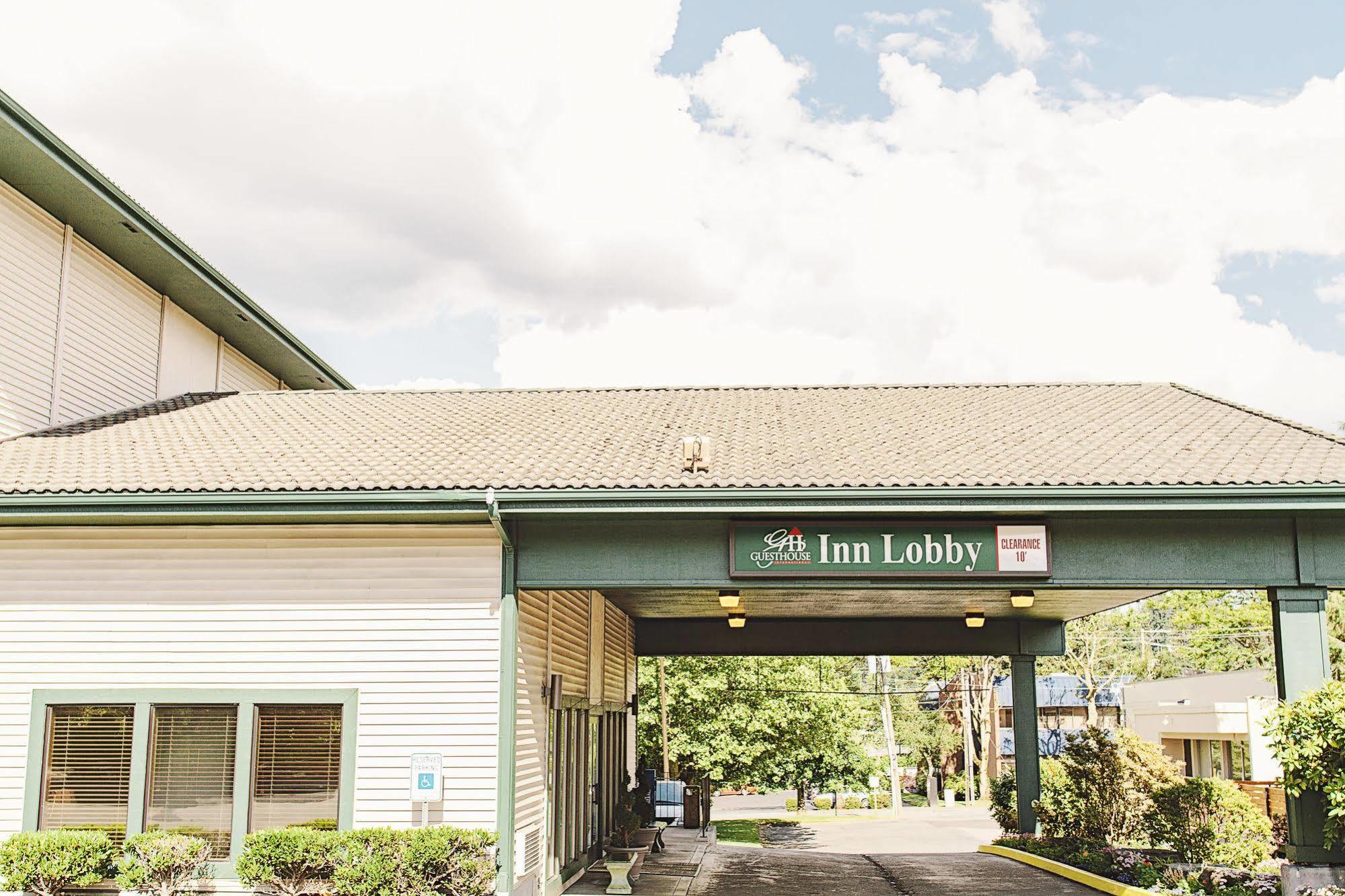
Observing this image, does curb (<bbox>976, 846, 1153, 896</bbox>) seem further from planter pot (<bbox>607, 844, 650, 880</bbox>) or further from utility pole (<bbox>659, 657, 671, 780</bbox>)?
utility pole (<bbox>659, 657, 671, 780</bbox>)

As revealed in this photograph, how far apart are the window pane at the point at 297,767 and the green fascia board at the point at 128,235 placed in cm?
705

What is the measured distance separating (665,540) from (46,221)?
957cm

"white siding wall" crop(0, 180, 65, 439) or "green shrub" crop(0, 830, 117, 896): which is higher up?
"white siding wall" crop(0, 180, 65, 439)

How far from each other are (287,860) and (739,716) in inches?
916

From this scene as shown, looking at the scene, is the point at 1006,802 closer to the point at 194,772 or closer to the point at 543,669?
the point at 543,669

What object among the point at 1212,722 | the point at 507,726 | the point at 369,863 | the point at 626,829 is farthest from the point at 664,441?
the point at 1212,722

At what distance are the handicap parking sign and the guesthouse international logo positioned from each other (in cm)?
366

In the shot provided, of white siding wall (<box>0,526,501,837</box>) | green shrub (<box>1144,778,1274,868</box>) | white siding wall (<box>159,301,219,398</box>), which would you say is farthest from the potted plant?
white siding wall (<box>159,301,219,398</box>)

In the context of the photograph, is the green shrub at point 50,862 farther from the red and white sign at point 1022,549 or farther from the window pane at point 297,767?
the red and white sign at point 1022,549

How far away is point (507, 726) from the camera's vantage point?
11.9 m

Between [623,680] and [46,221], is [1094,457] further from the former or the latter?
[46,221]

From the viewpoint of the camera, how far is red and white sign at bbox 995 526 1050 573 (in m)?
12.1

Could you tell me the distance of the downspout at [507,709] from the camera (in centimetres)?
1175

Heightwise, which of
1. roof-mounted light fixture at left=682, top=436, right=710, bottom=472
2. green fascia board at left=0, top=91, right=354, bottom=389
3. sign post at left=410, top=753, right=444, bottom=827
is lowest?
sign post at left=410, top=753, right=444, bottom=827
